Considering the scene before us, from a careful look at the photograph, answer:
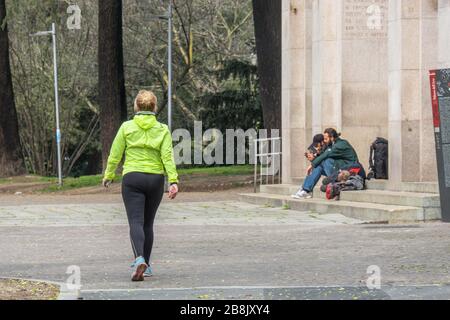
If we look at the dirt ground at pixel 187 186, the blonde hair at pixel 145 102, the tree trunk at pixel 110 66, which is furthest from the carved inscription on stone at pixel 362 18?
the blonde hair at pixel 145 102

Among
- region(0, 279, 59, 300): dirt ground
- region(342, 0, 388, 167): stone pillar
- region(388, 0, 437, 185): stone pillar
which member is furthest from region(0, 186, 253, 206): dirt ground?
region(0, 279, 59, 300): dirt ground

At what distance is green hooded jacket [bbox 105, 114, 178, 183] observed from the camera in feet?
40.1

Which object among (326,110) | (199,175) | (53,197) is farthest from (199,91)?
(326,110)

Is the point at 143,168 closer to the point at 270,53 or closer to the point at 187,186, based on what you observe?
the point at 187,186

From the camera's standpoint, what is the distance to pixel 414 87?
843 inches

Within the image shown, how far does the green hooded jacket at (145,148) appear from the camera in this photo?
1223 centimetres

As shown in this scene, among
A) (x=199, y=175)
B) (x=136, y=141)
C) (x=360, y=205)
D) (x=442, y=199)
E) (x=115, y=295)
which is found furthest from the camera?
(x=199, y=175)

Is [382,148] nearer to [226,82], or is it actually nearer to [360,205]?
[360,205]

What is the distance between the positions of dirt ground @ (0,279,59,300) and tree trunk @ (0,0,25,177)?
2987cm

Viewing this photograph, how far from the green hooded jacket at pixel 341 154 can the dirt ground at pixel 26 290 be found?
12247mm

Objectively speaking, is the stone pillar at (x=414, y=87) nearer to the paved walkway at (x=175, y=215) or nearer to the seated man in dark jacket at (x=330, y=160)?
the seated man in dark jacket at (x=330, y=160)

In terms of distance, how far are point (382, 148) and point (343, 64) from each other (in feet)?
9.90

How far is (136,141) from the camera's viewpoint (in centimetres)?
1230

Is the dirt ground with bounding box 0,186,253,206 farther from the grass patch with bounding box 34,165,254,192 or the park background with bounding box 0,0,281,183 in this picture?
the park background with bounding box 0,0,281,183
